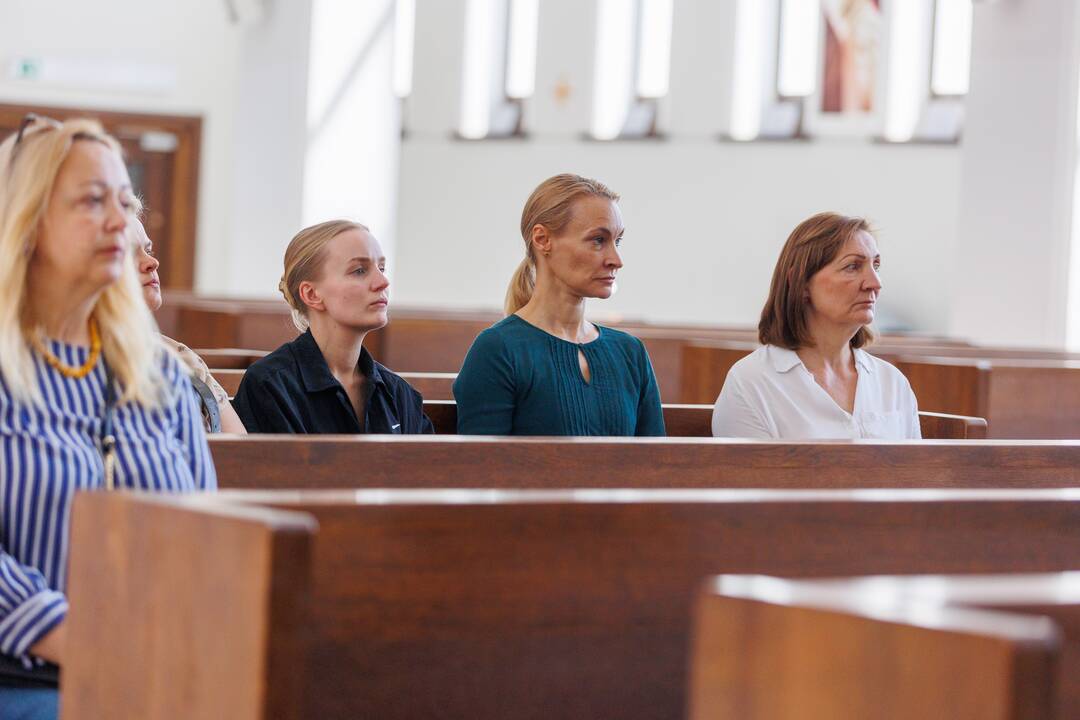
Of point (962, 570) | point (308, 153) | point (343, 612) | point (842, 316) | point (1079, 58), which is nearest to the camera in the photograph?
point (343, 612)

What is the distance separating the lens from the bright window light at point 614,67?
12469mm

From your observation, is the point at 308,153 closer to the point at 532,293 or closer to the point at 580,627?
the point at 532,293

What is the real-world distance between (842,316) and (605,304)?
9015 mm

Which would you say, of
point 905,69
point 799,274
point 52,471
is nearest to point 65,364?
point 52,471

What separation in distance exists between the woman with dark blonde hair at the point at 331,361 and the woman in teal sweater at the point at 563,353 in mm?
186

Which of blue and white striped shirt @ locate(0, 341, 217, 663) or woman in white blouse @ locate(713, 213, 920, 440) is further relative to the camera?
woman in white blouse @ locate(713, 213, 920, 440)

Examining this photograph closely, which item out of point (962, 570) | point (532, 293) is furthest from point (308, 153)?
point (962, 570)

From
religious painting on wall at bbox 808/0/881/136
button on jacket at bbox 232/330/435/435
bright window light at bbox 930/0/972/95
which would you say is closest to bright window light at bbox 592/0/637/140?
religious painting on wall at bbox 808/0/881/136

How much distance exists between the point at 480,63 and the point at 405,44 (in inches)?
27.1

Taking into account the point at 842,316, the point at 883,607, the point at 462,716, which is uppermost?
the point at 842,316

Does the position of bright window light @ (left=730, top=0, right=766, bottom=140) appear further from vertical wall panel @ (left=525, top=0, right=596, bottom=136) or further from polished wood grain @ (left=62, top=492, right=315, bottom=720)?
polished wood grain @ (left=62, top=492, right=315, bottom=720)

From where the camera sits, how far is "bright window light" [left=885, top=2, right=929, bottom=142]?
1153 cm

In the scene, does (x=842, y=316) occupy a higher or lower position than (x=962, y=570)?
higher

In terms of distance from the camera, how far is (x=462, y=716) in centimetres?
176
